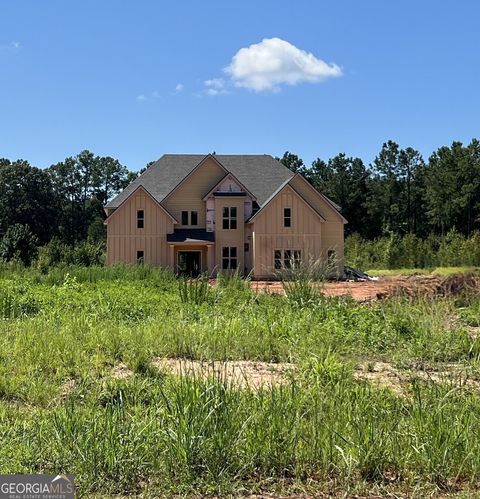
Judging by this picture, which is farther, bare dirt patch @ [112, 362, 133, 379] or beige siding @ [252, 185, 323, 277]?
beige siding @ [252, 185, 323, 277]

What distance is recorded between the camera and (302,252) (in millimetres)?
37625

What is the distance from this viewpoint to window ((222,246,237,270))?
39438 millimetres

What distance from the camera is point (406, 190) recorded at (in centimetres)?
8744

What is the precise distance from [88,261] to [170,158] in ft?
33.9

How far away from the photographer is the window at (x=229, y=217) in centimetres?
3925

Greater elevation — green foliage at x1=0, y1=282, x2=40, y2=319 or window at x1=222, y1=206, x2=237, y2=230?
window at x1=222, y1=206, x2=237, y2=230

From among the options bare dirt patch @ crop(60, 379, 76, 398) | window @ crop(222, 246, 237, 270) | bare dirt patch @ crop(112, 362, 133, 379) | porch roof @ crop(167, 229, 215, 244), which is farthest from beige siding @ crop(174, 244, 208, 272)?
bare dirt patch @ crop(60, 379, 76, 398)

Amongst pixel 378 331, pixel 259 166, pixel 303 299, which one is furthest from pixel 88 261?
pixel 378 331

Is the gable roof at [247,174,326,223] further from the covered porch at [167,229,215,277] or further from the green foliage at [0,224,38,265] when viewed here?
the green foliage at [0,224,38,265]

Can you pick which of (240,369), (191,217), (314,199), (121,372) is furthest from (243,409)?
(314,199)

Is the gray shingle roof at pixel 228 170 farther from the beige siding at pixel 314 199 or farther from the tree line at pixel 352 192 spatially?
the tree line at pixel 352 192

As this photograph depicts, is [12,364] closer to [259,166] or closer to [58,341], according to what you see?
[58,341]

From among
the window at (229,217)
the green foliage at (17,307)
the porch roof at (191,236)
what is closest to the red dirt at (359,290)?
the green foliage at (17,307)

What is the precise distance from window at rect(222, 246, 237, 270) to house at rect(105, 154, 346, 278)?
0.11 ft
